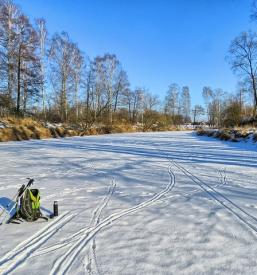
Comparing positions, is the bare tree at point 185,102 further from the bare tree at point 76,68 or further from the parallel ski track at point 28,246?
the parallel ski track at point 28,246

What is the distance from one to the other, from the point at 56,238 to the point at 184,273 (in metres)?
1.81

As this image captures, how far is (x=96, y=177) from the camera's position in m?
7.86

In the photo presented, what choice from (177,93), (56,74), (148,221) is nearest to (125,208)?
(148,221)

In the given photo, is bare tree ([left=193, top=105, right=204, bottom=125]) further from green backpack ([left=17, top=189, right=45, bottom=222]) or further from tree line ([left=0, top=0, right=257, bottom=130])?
green backpack ([left=17, top=189, right=45, bottom=222])

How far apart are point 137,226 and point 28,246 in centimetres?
157

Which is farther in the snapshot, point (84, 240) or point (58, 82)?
point (58, 82)

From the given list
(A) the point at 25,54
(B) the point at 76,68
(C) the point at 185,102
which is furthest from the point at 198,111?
(A) the point at 25,54

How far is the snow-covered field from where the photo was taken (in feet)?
10.1

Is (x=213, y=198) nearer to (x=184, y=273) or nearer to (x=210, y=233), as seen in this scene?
(x=210, y=233)

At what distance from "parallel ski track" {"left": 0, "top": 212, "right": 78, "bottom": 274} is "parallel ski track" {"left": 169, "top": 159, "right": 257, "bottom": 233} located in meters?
2.79

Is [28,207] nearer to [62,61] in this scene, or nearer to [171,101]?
[62,61]

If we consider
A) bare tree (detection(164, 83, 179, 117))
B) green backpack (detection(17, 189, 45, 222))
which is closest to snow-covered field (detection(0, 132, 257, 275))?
green backpack (detection(17, 189, 45, 222))

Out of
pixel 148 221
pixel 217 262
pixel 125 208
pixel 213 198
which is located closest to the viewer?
pixel 217 262

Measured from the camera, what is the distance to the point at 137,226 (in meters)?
4.19
